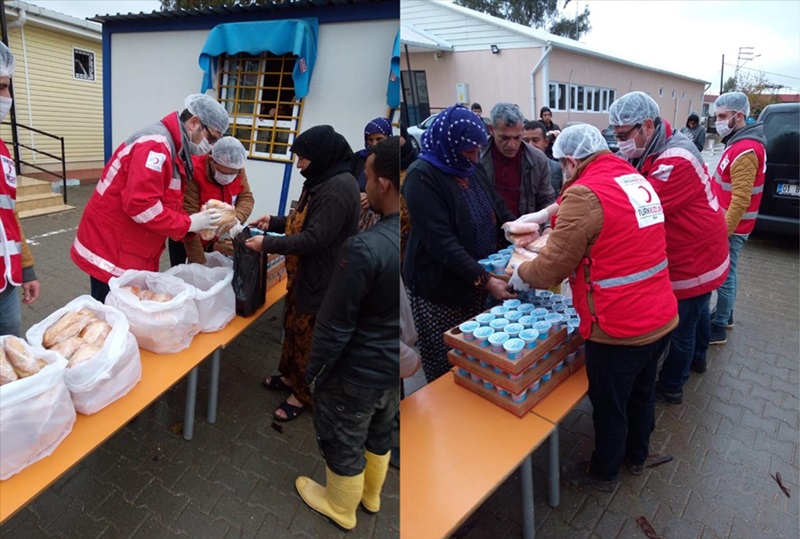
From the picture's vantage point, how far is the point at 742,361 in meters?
3.49

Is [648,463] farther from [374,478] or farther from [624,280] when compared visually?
[374,478]

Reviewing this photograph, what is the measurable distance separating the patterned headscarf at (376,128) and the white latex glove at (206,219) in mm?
1253

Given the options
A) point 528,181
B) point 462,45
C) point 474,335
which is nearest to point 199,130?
point 462,45

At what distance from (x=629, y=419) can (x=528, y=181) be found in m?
1.23

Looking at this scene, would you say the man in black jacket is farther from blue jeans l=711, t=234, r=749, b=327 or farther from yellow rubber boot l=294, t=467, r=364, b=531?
blue jeans l=711, t=234, r=749, b=327

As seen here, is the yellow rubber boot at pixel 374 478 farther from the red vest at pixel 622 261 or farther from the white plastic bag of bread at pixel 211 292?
Answer: the white plastic bag of bread at pixel 211 292

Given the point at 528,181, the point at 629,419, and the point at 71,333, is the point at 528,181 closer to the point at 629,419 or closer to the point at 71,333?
the point at 629,419

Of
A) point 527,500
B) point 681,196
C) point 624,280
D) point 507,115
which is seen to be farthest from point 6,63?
point 681,196

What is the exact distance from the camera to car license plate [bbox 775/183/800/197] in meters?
5.59

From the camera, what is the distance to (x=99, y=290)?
184cm

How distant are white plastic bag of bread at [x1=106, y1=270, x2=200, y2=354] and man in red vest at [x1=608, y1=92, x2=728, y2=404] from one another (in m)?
1.85

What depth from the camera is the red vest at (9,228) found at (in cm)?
128

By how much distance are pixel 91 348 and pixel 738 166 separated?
3.58 m

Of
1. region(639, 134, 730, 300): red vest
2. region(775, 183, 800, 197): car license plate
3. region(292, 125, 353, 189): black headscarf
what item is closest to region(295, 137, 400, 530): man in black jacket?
region(292, 125, 353, 189): black headscarf
